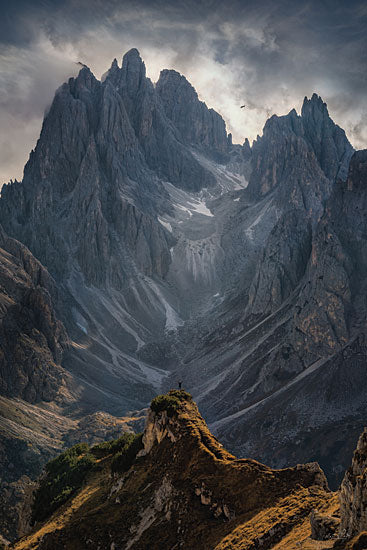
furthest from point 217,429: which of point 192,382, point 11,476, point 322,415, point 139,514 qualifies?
point 139,514

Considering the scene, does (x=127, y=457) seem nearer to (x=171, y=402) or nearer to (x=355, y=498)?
(x=171, y=402)

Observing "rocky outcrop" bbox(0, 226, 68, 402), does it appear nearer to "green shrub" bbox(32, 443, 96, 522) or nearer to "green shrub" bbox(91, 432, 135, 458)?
"green shrub" bbox(91, 432, 135, 458)

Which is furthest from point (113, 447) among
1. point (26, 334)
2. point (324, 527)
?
point (26, 334)

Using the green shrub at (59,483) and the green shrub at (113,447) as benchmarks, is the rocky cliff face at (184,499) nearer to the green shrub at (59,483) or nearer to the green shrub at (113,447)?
the green shrub at (59,483)

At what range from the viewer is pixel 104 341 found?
183 m

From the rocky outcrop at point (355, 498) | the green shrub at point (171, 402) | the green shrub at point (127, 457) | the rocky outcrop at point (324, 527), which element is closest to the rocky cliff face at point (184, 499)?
the green shrub at point (171, 402)

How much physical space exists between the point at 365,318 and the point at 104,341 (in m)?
99.3

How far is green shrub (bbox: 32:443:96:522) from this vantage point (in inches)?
1437

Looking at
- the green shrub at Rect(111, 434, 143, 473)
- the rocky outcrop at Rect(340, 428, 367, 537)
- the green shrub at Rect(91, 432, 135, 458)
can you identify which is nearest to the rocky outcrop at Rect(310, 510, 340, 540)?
the rocky outcrop at Rect(340, 428, 367, 537)

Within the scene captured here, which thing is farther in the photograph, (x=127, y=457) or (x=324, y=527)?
(x=127, y=457)

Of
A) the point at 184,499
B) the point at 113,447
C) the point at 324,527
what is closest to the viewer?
the point at 324,527

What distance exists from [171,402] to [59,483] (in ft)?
39.9

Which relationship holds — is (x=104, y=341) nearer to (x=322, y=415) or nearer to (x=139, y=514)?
(x=322, y=415)

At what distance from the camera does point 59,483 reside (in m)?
38.2
